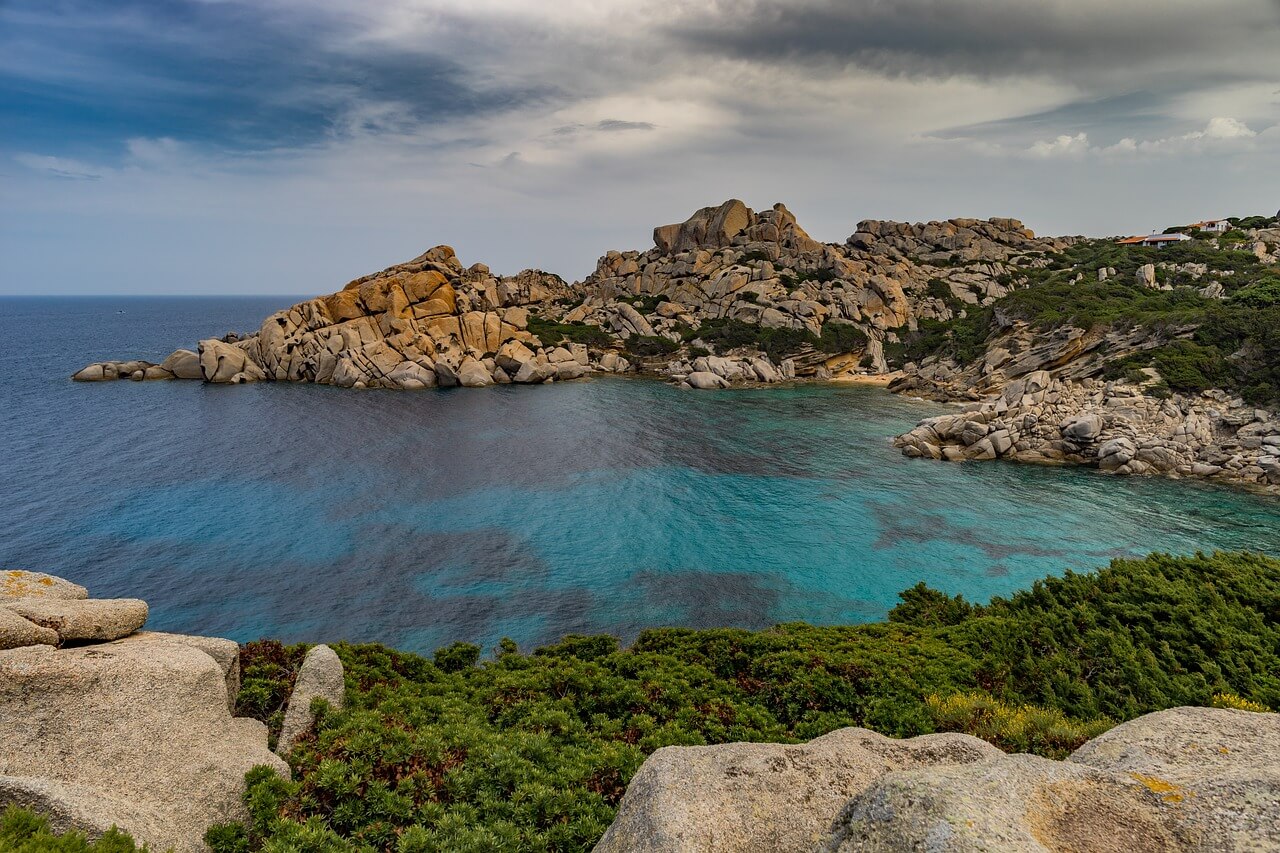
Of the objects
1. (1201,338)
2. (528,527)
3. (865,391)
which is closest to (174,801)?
(528,527)

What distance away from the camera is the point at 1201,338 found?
58.2 meters

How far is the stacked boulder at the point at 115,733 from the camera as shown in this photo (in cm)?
870

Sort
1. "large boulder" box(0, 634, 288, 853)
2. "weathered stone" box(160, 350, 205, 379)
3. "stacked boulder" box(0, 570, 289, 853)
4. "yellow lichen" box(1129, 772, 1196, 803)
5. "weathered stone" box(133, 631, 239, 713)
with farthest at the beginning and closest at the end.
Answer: "weathered stone" box(160, 350, 205, 379)
"weathered stone" box(133, 631, 239, 713)
"stacked boulder" box(0, 570, 289, 853)
"large boulder" box(0, 634, 288, 853)
"yellow lichen" box(1129, 772, 1196, 803)

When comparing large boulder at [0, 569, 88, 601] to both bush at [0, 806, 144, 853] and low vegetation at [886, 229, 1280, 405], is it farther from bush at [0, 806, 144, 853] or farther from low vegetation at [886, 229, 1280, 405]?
low vegetation at [886, 229, 1280, 405]

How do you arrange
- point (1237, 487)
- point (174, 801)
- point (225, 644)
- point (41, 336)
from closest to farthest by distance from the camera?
point (174, 801), point (225, 644), point (1237, 487), point (41, 336)

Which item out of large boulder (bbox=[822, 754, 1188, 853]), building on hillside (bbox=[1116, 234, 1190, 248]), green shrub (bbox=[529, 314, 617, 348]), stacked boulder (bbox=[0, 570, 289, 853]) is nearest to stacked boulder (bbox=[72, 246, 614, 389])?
green shrub (bbox=[529, 314, 617, 348])

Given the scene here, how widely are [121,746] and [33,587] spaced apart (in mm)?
7042

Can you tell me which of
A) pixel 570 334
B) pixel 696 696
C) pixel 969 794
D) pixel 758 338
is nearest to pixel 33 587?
pixel 696 696

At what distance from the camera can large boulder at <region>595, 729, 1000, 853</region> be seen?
7.28 meters

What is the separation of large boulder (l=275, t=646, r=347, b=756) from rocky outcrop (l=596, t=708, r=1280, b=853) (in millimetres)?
7781

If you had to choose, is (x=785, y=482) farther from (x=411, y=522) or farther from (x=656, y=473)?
(x=411, y=522)

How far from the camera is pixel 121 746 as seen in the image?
9.83m

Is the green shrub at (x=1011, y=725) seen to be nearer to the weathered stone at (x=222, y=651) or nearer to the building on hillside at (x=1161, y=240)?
the weathered stone at (x=222, y=651)

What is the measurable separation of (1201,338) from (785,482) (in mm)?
45170
